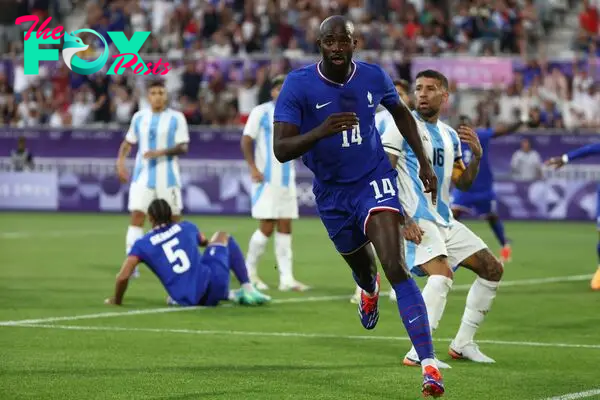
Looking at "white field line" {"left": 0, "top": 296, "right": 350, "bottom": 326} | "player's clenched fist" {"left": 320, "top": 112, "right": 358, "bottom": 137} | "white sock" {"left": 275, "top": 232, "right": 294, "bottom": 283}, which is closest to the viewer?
"player's clenched fist" {"left": 320, "top": 112, "right": 358, "bottom": 137}

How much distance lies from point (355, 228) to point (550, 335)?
353cm

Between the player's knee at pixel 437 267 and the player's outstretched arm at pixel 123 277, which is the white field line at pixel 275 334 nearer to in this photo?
the player's outstretched arm at pixel 123 277

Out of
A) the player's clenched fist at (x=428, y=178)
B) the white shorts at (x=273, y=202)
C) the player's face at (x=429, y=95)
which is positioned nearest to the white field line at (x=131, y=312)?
the white shorts at (x=273, y=202)

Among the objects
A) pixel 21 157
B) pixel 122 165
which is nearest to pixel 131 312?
pixel 122 165

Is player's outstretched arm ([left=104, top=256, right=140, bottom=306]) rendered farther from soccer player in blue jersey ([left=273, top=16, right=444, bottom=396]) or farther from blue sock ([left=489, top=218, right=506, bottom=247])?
blue sock ([left=489, top=218, right=506, bottom=247])

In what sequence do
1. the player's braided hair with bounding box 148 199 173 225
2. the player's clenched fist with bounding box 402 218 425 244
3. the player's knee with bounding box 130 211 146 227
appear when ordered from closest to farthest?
the player's clenched fist with bounding box 402 218 425 244, the player's braided hair with bounding box 148 199 173 225, the player's knee with bounding box 130 211 146 227

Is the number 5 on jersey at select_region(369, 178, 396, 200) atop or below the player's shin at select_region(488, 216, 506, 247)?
atop

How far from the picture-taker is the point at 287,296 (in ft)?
48.0

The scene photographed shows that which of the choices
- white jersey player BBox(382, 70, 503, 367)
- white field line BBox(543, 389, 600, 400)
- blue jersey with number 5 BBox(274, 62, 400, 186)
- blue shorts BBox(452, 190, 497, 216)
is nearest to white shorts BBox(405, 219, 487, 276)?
white jersey player BBox(382, 70, 503, 367)

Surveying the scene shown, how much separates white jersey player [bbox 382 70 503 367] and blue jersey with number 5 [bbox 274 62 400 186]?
4.12 ft

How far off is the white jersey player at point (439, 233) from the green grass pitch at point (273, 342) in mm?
429

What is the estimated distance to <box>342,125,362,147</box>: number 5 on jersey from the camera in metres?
8.30

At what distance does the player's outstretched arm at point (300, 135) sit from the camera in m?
7.73

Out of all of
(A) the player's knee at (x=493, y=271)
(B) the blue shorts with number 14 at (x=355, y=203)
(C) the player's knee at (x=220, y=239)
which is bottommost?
(C) the player's knee at (x=220, y=239)
